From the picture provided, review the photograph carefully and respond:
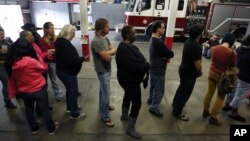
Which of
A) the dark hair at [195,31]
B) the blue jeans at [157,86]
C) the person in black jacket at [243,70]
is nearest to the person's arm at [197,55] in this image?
the dark hair at [195,31]

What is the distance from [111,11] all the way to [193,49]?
10149mm

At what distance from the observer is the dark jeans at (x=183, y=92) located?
3.38 m

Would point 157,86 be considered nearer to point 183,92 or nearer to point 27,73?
point 183,92

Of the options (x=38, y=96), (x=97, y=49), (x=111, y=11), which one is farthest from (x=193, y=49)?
(x=111, y=11)

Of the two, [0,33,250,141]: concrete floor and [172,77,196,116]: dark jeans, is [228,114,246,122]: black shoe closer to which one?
[0,33,250,141]: concrete floor

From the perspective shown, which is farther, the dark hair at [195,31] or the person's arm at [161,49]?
the person's arm at [161,49]

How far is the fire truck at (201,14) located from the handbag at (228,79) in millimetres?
6271

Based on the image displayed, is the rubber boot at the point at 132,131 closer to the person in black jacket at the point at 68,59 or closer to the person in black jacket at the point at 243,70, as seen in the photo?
the person in black jacket at the point at 68,59

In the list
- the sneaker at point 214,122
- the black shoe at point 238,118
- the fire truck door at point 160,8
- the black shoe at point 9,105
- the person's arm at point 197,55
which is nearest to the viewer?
the person's arm at point 197,55

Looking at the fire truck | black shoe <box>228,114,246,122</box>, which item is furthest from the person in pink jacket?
the fire truck

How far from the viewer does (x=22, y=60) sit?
2646 mm

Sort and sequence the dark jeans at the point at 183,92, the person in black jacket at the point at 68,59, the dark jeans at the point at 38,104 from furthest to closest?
the dark jeans at the point at 183,92 < the person in black jacket at the point at 68,59 < the dark jeans at the point at 38,104

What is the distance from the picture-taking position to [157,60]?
3336mm

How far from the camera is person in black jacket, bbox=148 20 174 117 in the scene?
316cm
